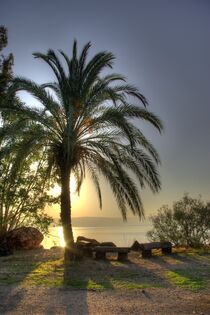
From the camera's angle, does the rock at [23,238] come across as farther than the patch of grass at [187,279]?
Yes

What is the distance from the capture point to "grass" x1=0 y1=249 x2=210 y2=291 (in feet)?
33.9

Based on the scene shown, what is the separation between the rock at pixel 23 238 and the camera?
2119cm

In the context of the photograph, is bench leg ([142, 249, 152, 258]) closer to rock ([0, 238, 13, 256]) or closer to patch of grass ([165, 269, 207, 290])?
patch of grass ([165, 269, 207, 290])

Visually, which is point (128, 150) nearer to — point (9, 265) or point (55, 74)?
point (55, 74)

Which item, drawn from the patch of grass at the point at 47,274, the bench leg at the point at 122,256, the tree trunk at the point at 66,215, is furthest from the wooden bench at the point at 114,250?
the patch of grass at the point at 47,274

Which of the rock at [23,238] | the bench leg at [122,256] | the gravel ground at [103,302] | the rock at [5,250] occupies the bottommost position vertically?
the gravel ground at [103,302]

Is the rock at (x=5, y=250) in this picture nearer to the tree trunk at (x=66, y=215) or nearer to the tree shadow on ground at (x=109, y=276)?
the tree trunk at (x=66, y=215)

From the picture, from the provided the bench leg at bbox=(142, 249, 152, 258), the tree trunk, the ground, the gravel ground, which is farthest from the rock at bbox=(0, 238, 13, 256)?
the gravel ground

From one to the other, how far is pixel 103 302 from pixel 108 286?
1.75 meters

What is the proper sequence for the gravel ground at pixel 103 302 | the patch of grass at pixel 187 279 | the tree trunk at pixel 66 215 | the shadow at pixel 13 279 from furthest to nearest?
1. the tree trunk at pixel 66 215
2. the patch of grass at pixel 187 279
3. the shadow at pixel 13 279
4. the gravel ground at pixel 103 302

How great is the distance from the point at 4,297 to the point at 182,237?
1440 centimetres

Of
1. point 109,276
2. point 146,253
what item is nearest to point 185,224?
point 146,253

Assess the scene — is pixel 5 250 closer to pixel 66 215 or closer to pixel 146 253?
pixel 66 215

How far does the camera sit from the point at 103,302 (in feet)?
27.4
